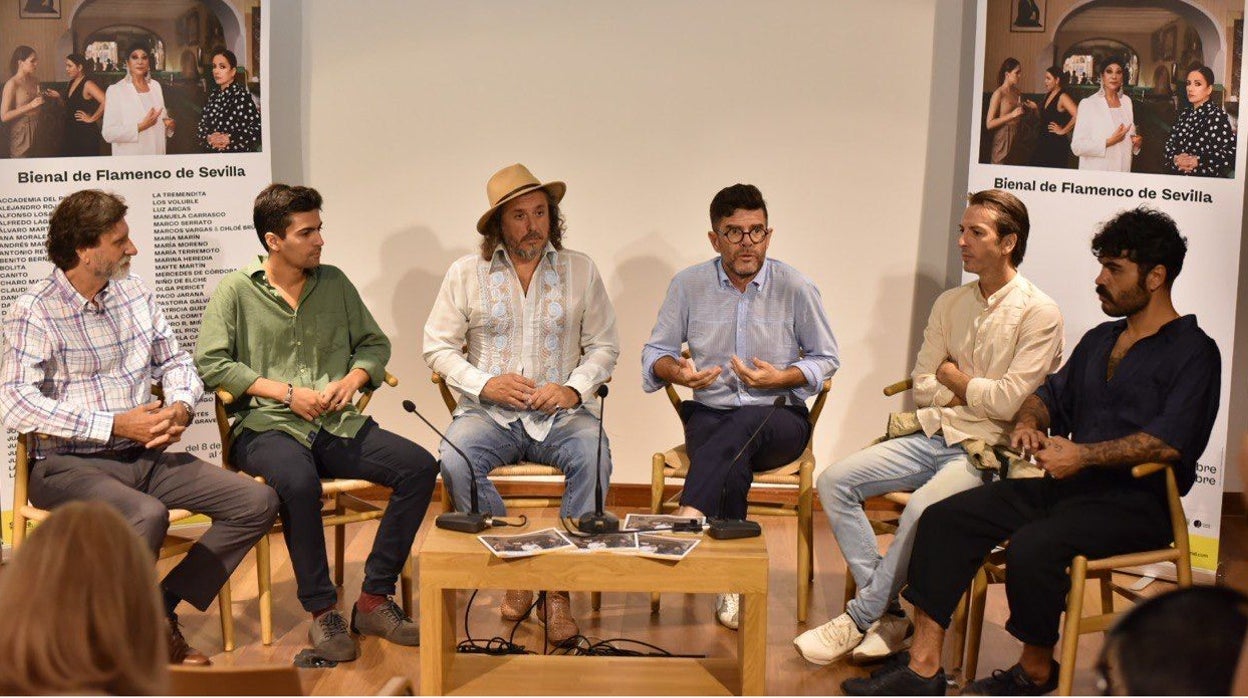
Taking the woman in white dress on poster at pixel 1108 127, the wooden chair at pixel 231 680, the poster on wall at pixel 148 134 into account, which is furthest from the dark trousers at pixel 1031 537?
the poster on wall at pixel 148 134

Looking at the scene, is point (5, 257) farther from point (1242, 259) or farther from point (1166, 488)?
point (1242, 259)

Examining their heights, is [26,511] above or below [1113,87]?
below

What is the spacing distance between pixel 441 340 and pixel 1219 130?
2.73 meters

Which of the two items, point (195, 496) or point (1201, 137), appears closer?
point (195, 496)

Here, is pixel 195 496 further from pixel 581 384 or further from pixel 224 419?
pixel 581 384

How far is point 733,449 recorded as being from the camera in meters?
4.35

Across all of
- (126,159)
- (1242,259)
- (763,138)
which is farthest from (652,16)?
(1242,259)

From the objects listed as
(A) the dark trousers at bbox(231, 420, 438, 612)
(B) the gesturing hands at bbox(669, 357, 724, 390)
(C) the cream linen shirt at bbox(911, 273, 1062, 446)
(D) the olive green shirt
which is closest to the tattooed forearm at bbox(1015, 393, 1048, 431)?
(C) the cream linen shirt at bbox(911, 273, 1062, 446)

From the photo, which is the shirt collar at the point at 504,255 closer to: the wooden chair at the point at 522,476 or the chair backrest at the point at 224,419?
the wooden chair at the point at 522,476

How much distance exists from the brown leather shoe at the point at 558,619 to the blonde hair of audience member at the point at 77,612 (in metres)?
2.51

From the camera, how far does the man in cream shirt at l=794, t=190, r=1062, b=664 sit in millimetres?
4035

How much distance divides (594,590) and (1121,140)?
2590 millimetres

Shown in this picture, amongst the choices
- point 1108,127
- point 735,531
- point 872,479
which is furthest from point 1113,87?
point 735,531

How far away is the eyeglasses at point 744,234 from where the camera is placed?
4492 millimetres
